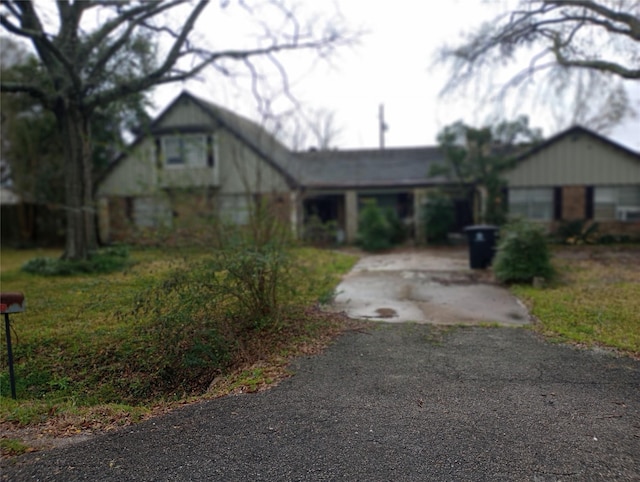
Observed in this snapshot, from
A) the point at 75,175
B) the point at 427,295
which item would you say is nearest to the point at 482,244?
the point at 427,295

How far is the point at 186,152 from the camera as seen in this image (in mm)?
18906

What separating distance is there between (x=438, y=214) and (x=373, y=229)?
2.70 metres

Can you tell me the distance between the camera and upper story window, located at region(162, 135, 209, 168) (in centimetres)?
1905

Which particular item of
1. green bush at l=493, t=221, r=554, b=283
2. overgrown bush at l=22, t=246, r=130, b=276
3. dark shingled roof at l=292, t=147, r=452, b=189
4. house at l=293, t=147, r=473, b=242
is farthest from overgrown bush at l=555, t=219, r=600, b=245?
overgrown bush at l=22, t=246, r=130, b=276

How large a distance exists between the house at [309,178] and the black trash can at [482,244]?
6427 mm

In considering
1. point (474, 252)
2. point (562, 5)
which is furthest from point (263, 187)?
point (562, 5)

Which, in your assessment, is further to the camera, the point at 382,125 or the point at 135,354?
the point at 382,125

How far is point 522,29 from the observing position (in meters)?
14.0

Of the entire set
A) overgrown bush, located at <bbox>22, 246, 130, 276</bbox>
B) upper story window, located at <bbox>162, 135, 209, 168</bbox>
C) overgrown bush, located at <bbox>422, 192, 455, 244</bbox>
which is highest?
upper story window, located at <bbox>162, 135, 209, 168</bbox>

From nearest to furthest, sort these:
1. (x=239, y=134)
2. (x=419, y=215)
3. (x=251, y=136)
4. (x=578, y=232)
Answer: (x=578, y=232)
(x=419, y=215)
(x=239, y=134)
(x=251, y=136)

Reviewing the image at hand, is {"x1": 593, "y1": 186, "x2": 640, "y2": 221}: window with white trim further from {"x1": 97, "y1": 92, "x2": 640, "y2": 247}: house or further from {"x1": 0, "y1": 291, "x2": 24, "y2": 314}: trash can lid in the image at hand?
{"x1": 0, "y1": 291, "x2": 24, "y2": 314}: trash can lid

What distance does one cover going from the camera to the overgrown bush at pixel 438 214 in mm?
17941

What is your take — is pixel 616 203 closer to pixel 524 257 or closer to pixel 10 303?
pixel 524 257

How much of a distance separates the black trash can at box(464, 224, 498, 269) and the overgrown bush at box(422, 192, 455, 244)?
19.3ft
